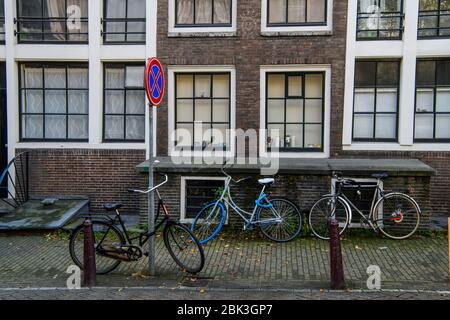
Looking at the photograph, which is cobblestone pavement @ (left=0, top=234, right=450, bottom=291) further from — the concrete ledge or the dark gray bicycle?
the concrete ledge

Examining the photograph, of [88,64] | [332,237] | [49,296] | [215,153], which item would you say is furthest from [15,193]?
[332,237]

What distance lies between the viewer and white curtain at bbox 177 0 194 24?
11.2m

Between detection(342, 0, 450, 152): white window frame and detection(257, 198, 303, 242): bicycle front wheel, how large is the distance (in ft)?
10.5

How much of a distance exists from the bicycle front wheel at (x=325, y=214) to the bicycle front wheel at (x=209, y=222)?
1.75 meters

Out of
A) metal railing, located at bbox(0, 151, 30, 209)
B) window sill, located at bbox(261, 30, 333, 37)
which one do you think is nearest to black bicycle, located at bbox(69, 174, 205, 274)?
metal railing, located at bbox(0, 151, 30, 209)

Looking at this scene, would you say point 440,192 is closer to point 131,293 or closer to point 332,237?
point 332,237

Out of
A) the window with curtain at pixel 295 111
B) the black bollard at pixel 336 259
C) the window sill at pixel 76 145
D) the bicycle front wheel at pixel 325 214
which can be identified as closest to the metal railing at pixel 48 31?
the window sill at pixel 76 145

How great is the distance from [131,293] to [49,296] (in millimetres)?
1087

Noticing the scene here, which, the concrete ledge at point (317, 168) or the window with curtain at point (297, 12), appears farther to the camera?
the window with curtain at point (297, 12)

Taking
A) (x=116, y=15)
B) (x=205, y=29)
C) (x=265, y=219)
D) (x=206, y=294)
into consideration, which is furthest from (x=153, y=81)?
(x=116, y=15)

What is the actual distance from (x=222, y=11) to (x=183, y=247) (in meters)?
6.55

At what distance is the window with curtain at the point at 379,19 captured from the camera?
10.8 meters

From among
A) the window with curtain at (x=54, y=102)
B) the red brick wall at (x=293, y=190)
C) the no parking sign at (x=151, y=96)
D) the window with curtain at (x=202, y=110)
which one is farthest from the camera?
the window with curtain at (x=54, y=102)

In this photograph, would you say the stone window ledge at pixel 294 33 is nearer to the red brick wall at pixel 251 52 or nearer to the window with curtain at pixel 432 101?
the red brick wall at pixel 251 52
